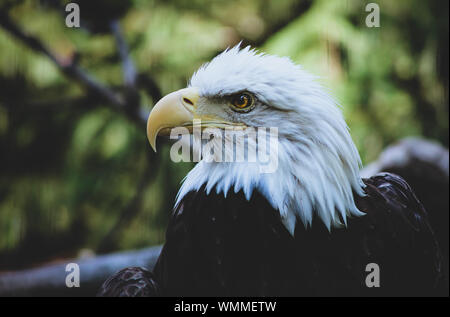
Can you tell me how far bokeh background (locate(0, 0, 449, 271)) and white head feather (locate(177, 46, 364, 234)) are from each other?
1.89 m

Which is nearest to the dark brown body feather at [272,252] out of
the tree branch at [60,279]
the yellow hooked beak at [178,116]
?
the yellow hooked beak at [178,116]

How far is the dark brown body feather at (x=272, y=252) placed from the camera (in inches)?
53.3

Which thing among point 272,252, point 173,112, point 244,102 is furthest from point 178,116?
point 272,252

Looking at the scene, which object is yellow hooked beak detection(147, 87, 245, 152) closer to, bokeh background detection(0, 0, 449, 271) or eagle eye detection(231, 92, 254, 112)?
eagle eye detection(231, 92, 254, 112)

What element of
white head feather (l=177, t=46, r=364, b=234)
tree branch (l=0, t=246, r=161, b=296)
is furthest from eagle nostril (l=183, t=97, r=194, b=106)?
tree branch (l=0, t=246, r=161, b=296)

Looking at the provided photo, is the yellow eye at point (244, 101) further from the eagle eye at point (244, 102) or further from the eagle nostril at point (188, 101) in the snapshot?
the eagle nostril at point (188, 101)

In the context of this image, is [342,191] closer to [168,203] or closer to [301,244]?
[301,244]

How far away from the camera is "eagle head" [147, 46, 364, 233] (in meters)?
1.37

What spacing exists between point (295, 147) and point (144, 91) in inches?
84.7

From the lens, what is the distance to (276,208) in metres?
1.36

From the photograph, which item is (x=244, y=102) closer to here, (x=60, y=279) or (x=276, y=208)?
(x=276, y=208)
